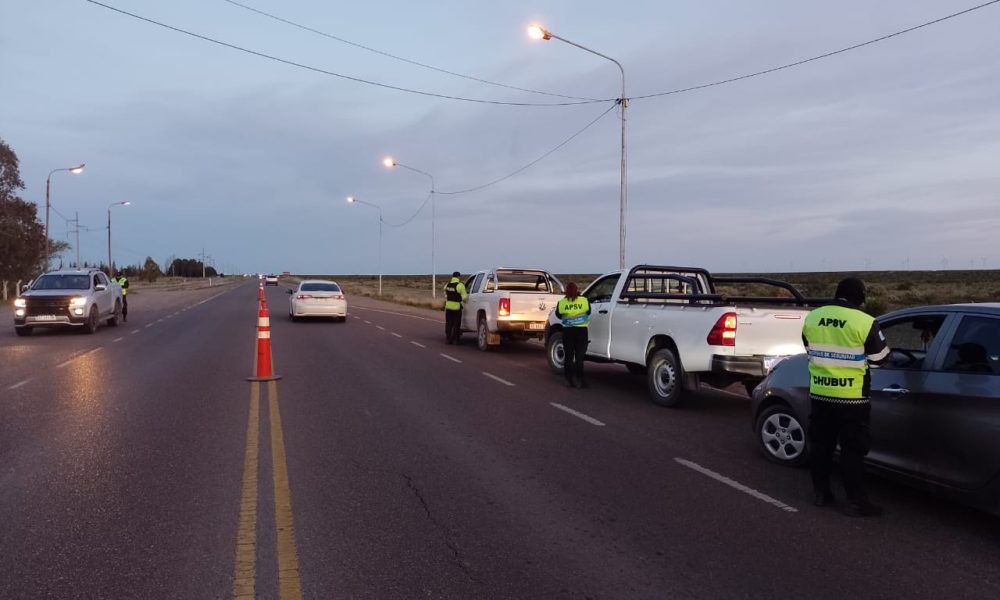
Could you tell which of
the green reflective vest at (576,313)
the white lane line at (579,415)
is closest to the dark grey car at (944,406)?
the white lane line at (579,415)

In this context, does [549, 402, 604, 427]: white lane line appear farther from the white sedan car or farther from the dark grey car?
the white sedan car

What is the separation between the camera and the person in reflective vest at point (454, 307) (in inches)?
755

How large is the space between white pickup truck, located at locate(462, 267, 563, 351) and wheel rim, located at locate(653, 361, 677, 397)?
666cm

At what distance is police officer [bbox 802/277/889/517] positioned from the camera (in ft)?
18.3

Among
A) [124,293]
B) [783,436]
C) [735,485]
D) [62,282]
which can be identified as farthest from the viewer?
[124,293]

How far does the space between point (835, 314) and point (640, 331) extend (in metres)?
5.24

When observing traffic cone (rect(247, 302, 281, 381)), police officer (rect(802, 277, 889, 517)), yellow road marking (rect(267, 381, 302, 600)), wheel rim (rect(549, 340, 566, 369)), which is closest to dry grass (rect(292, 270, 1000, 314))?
wheel rim (rect(549, 340, 566, 369))

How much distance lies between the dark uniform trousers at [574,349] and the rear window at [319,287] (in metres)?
17.2

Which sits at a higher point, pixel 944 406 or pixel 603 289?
pixel 603 289

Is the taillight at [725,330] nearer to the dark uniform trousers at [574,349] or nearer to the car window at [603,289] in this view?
the dark uniform trousers at [574,349]

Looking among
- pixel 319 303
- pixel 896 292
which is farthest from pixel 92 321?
pixel 896 292

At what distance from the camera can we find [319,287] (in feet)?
91.8

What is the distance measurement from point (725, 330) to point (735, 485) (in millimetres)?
3167

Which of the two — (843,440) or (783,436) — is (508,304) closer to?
(783,436)
